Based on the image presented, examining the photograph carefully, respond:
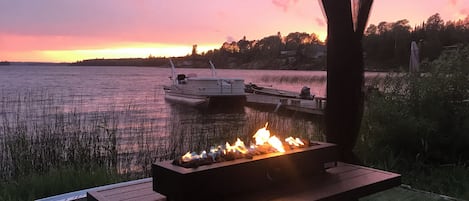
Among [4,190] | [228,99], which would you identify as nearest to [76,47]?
[228,99]

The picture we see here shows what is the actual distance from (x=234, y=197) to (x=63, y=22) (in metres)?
20.0

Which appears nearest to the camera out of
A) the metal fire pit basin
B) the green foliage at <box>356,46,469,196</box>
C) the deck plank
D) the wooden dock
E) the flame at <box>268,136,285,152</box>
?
the metal fire pit basin

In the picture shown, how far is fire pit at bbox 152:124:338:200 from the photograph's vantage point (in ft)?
6.35

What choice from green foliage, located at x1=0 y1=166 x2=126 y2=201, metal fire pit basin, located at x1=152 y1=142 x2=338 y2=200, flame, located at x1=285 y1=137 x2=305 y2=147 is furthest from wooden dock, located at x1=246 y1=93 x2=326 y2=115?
metal fire pit basin, located at x1=152 y1=142 x2=338 y2=200

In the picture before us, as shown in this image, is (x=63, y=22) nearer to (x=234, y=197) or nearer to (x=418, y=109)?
(x=418, y=109)

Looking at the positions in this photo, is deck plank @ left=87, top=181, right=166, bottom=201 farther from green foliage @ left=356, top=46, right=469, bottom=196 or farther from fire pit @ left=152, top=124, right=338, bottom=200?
green foliage @ left=356, top=46, right=469, bottom=196

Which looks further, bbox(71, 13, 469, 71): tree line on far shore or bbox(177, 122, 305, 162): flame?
bbox(71, 13, 469, 71): tree line on far shore

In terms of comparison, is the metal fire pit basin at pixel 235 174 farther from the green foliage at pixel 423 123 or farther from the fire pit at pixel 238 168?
the green foliage at pixel 423 123

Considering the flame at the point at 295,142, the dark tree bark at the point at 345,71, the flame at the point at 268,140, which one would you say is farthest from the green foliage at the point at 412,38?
the flame at the point at 268,140

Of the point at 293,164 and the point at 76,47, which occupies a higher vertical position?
the point at 76,47

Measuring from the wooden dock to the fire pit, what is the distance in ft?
28.8

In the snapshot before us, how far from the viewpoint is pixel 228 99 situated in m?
19.8

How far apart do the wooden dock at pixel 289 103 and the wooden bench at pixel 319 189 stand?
8.60 metres

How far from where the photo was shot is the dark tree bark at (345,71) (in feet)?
12.9
